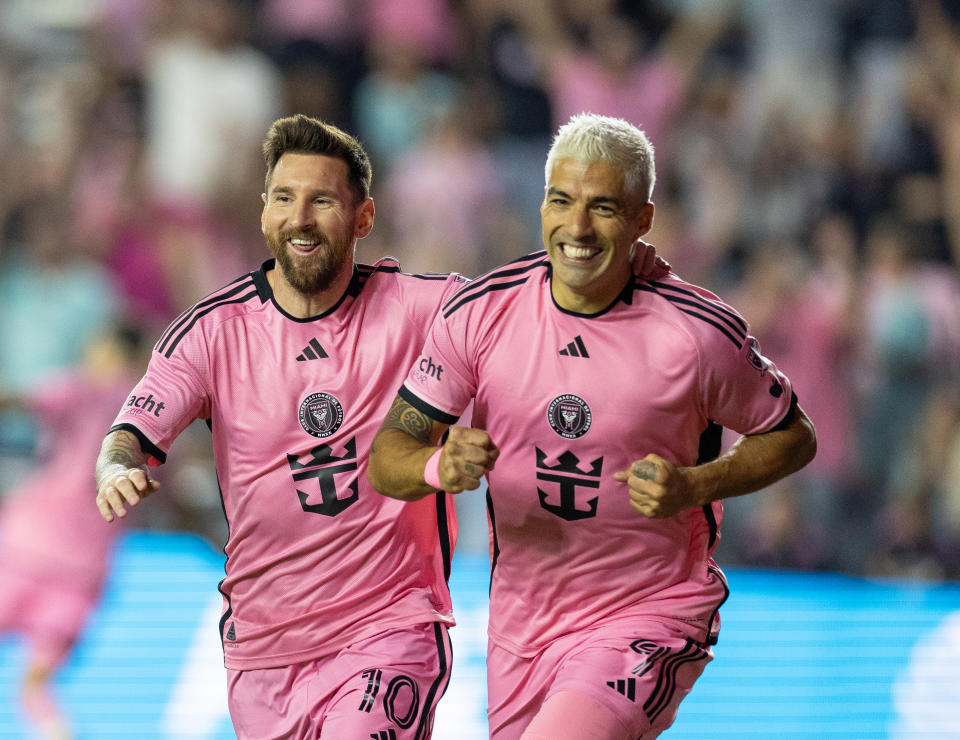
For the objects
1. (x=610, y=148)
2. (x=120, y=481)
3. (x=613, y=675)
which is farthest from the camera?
(x=610, y=148)

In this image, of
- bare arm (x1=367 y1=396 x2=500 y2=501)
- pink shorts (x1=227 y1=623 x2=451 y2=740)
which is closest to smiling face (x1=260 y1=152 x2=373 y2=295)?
bare arm (x1=367 y1=396 x2=500 y2=501)

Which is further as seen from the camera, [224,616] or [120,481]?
[224,616]

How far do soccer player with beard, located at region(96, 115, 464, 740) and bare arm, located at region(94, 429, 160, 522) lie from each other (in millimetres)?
121

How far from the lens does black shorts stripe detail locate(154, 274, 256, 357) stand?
3.82 meters

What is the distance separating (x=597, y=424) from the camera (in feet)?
11.4

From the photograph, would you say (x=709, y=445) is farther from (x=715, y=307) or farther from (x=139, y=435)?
(x=139, y=435)

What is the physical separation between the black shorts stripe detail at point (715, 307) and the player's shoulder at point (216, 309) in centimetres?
126

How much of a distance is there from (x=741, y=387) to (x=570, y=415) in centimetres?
48

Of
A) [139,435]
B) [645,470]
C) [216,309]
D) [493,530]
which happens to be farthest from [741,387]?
[139,435]

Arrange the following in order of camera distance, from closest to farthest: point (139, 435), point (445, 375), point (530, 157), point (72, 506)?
point (445, 375), point (139, 435), point (72, 506), point (530, 157)

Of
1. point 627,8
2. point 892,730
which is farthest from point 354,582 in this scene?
point 627,8

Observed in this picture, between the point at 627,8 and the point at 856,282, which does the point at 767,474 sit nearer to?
the point at 856,282

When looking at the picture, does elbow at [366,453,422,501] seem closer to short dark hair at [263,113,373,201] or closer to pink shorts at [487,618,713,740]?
pink shorts at [487,618,713,740]

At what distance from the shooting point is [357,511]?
371 centimetres
